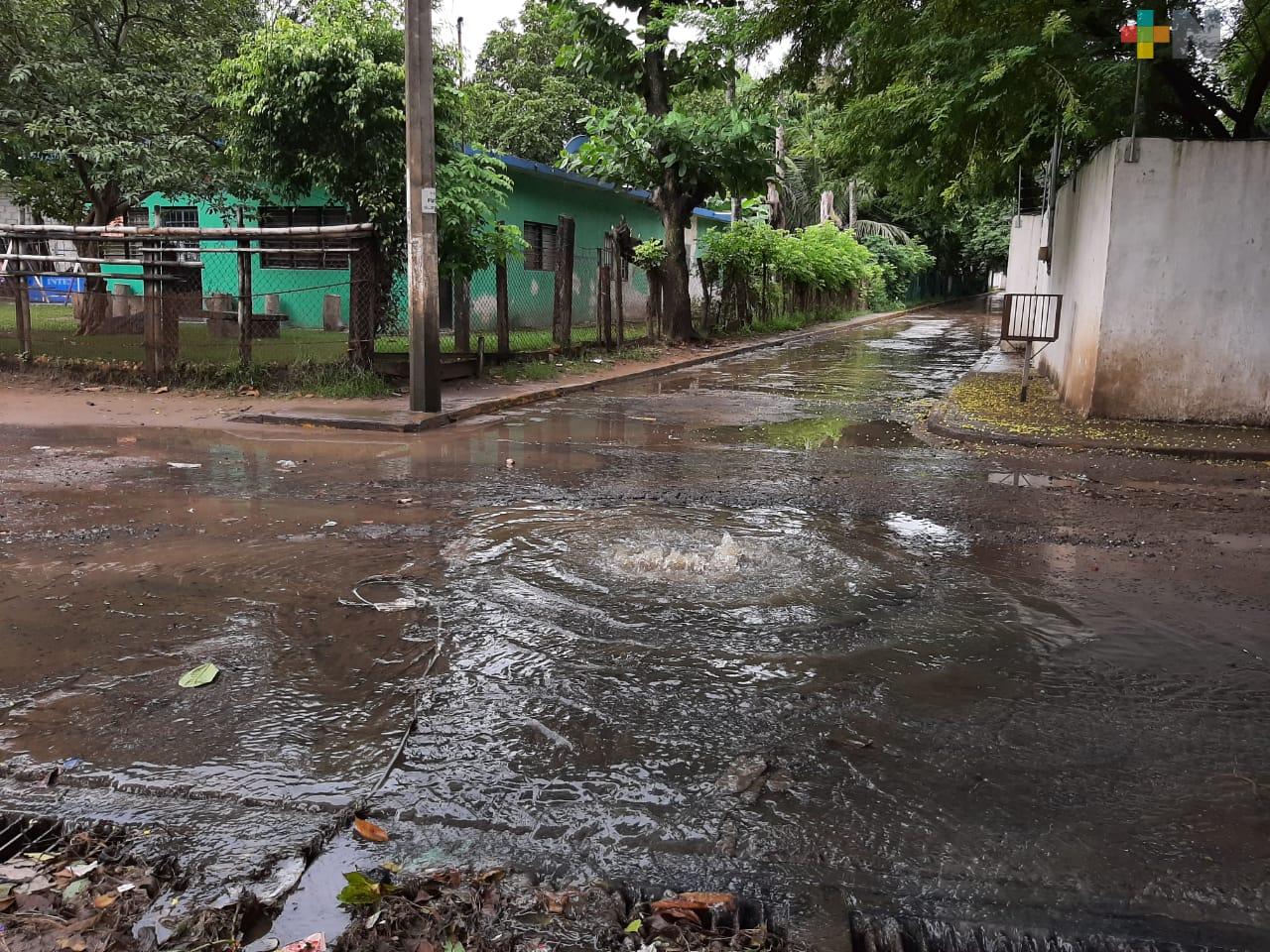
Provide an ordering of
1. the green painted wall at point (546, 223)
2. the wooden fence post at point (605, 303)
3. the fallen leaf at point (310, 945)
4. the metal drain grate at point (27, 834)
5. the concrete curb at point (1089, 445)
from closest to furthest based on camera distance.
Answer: the fallen leaf at point (310, 945) < the metal drain grate at point (27, 834) < the concrete curb at point (1089, 445) < the wooden fence post at point (605, 303) < the green painted wall at point (546, 223)

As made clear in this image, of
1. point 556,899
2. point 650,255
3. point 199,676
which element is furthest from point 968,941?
point 650,255

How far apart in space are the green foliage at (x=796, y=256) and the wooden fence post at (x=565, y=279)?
8178 millimetres

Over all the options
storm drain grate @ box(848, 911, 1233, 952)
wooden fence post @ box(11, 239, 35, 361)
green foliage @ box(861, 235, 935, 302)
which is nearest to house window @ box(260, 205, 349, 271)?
wooden fence post @ box(11, 239, 35, 361)

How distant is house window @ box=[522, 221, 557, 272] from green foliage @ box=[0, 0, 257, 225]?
23.2ft

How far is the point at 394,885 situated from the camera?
2744mm

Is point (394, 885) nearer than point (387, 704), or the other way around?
point (394, 885)

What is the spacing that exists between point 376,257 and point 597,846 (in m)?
10.6

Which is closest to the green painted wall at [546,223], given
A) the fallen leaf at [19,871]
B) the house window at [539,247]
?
the house window at [539,247]

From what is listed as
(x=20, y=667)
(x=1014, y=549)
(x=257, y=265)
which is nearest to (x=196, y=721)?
(x=20, y=667)

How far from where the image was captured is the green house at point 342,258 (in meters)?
20.4

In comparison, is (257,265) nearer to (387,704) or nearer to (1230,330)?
(1230,330)

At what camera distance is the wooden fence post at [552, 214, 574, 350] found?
15898 millimetres

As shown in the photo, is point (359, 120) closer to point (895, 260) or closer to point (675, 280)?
point (675, 280)

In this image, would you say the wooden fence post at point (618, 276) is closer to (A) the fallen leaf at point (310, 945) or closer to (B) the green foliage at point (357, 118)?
(B) the green foliage at point (357, 118)
